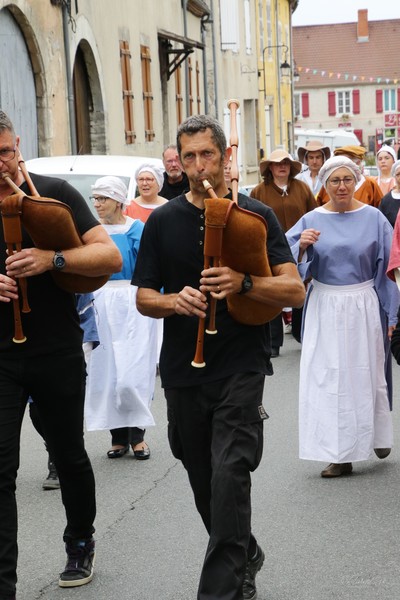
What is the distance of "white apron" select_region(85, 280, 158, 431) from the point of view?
26.4 feet

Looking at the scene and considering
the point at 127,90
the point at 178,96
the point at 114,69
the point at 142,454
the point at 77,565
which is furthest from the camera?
the point at 178,96

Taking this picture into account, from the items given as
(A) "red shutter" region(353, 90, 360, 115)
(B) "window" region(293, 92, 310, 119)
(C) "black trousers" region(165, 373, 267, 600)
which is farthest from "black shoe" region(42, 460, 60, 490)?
(A) "red shutter" region(353, 90, 360, 115)

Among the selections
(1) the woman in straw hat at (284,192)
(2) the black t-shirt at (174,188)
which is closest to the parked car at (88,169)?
(2) the black t-shirt at (174,188)

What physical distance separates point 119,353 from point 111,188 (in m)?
1.06

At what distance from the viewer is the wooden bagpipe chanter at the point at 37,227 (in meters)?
4.55

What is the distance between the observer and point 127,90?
79.3 ft

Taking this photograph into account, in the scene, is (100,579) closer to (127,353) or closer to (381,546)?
(381,546)

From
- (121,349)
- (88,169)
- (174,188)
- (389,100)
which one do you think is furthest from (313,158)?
(389,100)

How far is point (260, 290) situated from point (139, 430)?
11.8 feet

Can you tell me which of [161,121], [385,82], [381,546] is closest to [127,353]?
[381,546]

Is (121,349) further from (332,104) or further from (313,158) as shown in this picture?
(332,104)

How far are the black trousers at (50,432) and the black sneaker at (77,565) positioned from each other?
45 mm

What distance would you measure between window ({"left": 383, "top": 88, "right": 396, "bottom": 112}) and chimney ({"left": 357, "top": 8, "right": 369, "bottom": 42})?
691 centimetres

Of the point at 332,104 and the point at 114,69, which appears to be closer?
the point at 114,69
